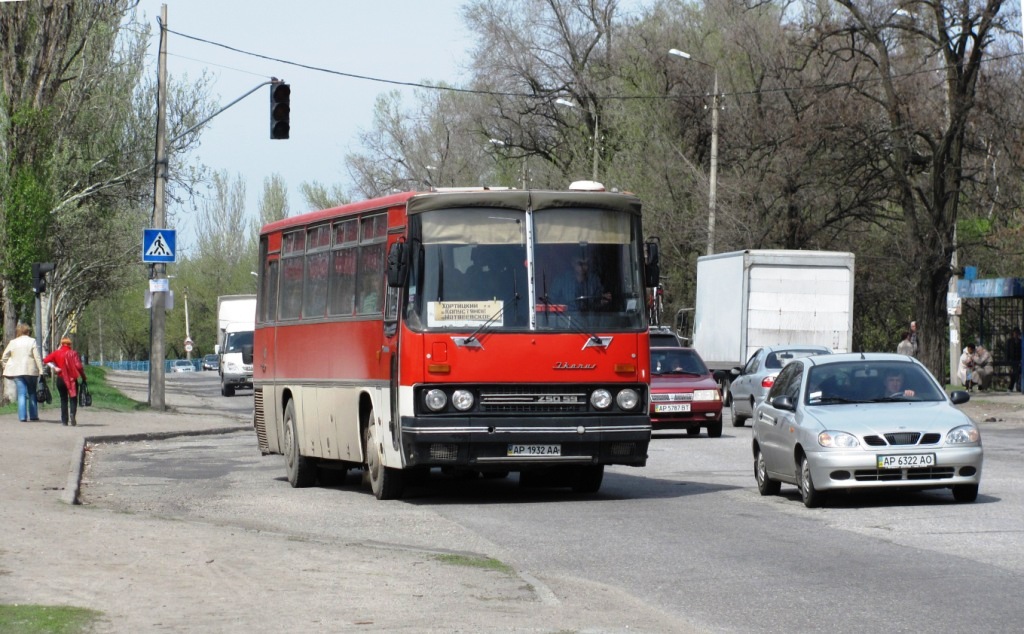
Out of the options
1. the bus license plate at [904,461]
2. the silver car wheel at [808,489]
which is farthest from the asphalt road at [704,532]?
the bus license plate at [904,461]

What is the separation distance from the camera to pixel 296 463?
1931 centimetres

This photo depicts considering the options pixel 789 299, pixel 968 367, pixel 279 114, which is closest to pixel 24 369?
pixel 279 114

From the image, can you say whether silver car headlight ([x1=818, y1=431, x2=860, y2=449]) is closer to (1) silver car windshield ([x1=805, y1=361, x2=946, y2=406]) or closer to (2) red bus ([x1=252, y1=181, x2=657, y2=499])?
(1) silver car windshield ([x1=805, y1=361, x2=946, y2=406])

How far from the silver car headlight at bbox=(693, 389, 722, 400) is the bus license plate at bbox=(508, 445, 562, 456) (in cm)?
1278

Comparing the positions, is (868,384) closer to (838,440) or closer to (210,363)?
(838,440)

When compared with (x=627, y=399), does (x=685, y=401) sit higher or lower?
lower

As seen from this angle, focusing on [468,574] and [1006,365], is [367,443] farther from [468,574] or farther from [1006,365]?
[1006,365]

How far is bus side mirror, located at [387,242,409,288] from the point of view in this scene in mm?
16000

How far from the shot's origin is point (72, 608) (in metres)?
8.77

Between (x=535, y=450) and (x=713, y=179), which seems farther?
(x=713, y=179)

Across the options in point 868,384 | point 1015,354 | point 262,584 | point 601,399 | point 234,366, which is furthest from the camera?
point 234,366

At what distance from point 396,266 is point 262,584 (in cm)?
649

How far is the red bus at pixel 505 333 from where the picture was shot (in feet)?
52.9

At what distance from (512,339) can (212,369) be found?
114 m
